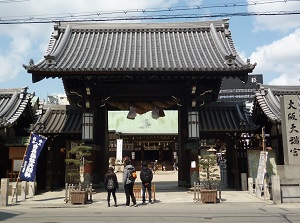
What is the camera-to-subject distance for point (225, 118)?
20609mm

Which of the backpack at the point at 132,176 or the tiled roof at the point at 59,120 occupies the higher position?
the tiled roof at the point at 59,120

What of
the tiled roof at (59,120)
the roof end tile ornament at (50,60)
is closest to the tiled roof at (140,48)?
the roof end tile ornament at (50,60)

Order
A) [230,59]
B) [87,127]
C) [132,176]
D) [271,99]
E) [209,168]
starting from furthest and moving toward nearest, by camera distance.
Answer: [271,99]
[87,127]
[230,59]
[209,168]
[132,176]

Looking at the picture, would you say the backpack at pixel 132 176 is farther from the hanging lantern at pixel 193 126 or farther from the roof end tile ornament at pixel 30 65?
the roof end tile ornament at pixel 30 65

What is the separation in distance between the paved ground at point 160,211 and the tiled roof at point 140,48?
254 inches

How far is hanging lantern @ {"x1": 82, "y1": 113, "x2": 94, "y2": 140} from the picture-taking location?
18188 millimetres

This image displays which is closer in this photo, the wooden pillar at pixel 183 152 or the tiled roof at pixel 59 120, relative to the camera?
the tiled roof at pixel 59 120

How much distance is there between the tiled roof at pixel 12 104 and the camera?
18531 millimetres

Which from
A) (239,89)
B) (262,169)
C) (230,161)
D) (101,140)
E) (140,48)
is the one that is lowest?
(262,169)

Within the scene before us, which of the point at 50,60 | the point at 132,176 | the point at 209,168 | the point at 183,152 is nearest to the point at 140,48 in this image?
the point at 50,60

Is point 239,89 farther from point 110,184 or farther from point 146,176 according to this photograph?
point 110,184

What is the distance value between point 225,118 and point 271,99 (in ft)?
9.55

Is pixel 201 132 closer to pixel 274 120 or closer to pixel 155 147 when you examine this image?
pixel 274 120

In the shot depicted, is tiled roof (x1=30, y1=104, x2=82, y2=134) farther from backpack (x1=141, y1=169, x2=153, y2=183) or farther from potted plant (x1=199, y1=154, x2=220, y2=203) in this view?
potted plant (x1=199, y1=154, x2=220, y2=203)
